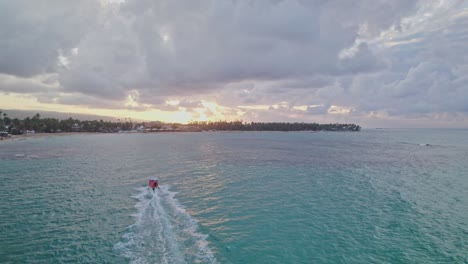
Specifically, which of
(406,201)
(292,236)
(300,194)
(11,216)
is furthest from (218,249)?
(406,201)

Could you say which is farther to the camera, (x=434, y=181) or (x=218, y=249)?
(x=434, y=181)

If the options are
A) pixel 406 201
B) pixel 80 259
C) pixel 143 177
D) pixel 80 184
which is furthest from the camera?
pixel 143 177

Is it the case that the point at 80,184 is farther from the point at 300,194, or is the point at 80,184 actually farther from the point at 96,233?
the point at 300,194

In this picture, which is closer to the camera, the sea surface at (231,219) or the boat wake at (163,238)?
the boat wake at (163,238)

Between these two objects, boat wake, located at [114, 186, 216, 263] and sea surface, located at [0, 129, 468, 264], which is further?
sea surface, located at [0, 129, 468, 264]

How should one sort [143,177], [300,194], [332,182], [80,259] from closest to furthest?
[80,259] → [300,194] → [332,182] → [143,177]

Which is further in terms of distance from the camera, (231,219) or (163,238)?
(231,219)

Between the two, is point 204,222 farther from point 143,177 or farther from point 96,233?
point 143,177
